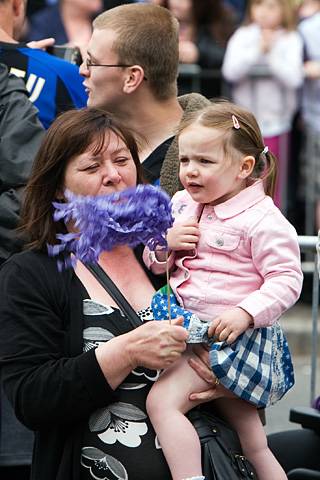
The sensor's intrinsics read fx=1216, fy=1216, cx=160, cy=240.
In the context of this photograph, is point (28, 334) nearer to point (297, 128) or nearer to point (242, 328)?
point (242, 328)

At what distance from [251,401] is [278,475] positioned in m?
0.27

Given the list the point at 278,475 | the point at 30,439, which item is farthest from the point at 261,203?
the point at 30,439

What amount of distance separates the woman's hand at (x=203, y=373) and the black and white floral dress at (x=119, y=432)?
0.42 ft

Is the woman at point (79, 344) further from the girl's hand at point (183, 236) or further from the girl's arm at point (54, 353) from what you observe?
the girl's hand at point (183, 236)

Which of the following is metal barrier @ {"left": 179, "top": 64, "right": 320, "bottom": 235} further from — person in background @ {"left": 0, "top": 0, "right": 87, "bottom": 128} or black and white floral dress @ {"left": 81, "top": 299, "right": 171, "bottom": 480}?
black and white floral dress @ {"left": 81, "top": 299, "right": 171, "bottom": 480}

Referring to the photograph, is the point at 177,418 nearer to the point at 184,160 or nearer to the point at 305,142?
the point at 184,160

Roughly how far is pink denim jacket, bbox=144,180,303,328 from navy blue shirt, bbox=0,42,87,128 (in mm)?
1354

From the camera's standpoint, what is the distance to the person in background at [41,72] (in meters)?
4.74

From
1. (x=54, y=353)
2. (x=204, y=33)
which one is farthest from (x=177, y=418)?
(x=204, y=33)

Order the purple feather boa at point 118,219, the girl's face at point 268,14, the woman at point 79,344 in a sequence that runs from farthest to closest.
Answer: the girl's face at point 268,14
the woman at point 79,344
the purple feather boa at point 118,219

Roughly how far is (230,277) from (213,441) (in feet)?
1.54

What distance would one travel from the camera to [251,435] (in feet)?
11.8

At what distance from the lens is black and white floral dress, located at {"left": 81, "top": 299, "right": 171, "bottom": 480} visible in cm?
341

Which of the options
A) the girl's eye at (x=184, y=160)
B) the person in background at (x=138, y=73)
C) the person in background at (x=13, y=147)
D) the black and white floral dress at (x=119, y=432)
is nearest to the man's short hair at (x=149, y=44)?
the person in background at (x=138, y=73)
